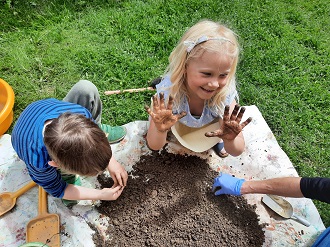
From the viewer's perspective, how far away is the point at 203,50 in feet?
6.51

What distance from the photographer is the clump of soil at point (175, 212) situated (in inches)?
86.2

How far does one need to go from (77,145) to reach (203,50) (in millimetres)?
967

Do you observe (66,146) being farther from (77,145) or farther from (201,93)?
(201,93)

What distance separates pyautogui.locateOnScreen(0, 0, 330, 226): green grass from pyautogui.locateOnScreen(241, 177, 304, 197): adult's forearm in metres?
0.61

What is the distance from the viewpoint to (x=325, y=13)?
3.92 m

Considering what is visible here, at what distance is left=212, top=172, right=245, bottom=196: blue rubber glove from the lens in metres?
2.26

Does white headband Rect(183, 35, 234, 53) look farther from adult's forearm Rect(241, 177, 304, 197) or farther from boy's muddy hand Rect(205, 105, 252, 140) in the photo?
adult's forearm Rect(241, 177, 304, 197)

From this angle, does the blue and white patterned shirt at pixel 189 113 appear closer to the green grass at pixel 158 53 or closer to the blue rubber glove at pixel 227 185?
the blue rubber glove at pixel 227 185

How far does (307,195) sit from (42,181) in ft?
5.36

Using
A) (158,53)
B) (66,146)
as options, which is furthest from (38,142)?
(158,53)

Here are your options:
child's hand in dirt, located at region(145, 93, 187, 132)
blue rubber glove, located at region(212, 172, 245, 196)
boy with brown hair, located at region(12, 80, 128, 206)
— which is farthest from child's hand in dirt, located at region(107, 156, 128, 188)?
blue rubber glove, located at region(212, 172, 245, 196)

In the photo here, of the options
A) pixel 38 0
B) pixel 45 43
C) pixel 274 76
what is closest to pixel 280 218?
pixel 274 76

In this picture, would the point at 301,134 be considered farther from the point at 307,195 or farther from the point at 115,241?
the point at 115,241

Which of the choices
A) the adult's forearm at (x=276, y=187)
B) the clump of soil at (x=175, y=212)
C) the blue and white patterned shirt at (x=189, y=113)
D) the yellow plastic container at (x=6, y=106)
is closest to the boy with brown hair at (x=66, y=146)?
the clump of soil at (x=175, y=212)
